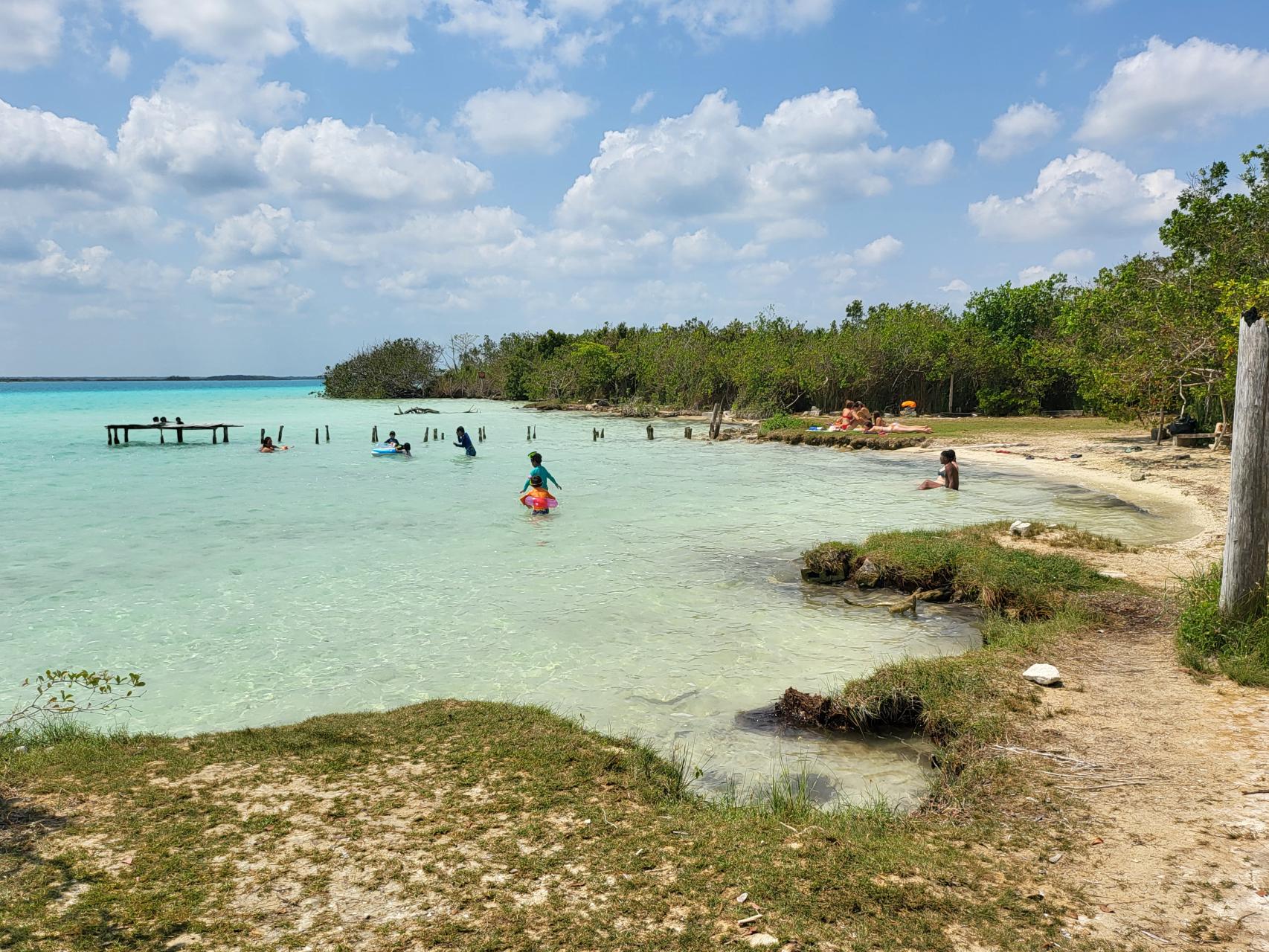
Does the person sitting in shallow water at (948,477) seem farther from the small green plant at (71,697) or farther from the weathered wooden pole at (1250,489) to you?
the small green plant at (71,697)

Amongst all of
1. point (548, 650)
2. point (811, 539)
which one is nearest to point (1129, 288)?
point (811, 539)

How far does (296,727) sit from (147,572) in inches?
373

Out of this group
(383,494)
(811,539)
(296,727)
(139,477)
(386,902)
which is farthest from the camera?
(139,477)

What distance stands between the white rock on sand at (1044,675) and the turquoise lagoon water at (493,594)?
4.54 feet

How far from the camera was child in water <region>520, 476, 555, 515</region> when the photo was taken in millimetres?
18859

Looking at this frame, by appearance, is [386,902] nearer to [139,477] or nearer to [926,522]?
[926,522]

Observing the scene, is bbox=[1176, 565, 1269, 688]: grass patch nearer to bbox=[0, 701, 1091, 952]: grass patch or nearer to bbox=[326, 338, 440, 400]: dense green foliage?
bbox=[0, 701, 1091, 952]: grass patch

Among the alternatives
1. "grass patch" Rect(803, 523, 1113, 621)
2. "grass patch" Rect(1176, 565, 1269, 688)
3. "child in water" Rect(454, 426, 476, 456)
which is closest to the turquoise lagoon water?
"grass patch" Rect(803, 523, 1113, 621)

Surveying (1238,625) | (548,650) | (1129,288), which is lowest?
(548,650)

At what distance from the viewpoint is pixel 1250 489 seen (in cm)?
699

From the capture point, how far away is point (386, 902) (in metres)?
3.94

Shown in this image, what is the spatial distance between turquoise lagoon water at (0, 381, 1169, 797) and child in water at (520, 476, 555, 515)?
1.59 ft

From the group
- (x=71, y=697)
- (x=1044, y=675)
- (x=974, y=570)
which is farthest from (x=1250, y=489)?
(x=71, y=697)

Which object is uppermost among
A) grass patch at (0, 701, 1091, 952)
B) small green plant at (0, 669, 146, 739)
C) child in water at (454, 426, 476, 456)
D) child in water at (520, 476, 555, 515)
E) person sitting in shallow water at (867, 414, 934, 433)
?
person sitting in shallow water at (867, 414, 934, 433)
